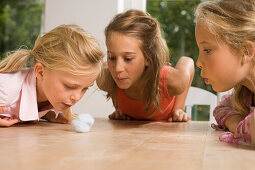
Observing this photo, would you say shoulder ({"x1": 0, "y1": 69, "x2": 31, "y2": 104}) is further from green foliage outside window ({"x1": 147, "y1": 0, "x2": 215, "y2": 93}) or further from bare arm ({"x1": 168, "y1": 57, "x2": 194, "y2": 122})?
green foliage outside window ({"x1": 147, "y1": 0, "x2": 215, "y2": 93})

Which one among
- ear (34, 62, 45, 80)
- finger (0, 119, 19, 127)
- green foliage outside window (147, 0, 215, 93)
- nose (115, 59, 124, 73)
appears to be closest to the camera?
finger (0, 119, 19, 127)

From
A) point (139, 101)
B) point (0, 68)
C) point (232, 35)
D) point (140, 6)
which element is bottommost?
point (139, 101)

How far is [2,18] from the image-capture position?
177 inches

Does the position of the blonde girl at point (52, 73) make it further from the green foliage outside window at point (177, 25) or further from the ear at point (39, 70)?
the green foliage outside window at point (177, 25)

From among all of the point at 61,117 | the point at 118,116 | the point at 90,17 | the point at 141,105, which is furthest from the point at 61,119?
the point at 90,17

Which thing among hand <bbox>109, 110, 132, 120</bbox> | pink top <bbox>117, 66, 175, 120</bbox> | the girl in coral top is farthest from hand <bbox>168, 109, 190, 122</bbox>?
hand <bbox>109, 110, 132, 120</bbox>

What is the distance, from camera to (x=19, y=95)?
1.30 meters

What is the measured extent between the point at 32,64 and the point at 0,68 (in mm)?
126

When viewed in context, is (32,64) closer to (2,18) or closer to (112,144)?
(112,144)

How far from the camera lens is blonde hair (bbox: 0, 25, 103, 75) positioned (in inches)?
49.8

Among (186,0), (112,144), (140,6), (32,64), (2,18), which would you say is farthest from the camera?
(2,18)

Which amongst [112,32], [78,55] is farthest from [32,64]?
[112,32]

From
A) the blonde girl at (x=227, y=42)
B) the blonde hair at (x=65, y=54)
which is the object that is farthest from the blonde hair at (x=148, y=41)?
the blonde girl at (x=227, y=42)

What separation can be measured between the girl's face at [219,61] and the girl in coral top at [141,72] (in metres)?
0.47
